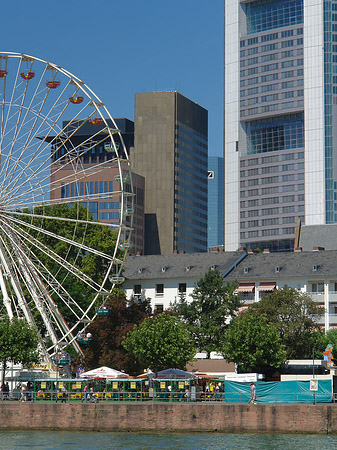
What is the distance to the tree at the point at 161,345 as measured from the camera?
78750mm

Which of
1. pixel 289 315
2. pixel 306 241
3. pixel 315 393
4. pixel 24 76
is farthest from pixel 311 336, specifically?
pixel 306 241

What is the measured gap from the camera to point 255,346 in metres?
81.1

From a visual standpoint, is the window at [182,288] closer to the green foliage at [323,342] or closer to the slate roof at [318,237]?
the green foliage at [323,342]

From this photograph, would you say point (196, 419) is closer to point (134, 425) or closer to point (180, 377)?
point (134, 425)

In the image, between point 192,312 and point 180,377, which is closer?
point 180,377

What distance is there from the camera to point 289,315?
313ft

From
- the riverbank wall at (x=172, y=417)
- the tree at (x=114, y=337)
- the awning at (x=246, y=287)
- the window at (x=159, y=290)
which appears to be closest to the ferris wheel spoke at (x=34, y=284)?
the tree at (x=114, y=337)

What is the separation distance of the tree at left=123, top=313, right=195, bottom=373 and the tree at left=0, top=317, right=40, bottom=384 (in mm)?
8840

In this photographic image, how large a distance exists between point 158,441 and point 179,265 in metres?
69.5

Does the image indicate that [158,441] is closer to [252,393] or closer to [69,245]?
[252,393]

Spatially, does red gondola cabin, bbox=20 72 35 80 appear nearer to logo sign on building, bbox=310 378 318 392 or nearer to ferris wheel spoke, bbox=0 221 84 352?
ferris wheel spoke, bbox=0 221 84 352

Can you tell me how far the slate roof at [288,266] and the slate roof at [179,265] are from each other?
239cm

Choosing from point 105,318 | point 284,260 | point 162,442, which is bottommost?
point 162,442

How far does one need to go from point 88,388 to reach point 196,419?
10.8 m
